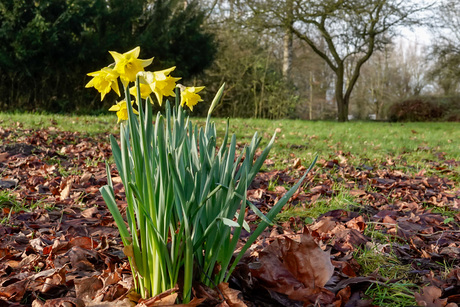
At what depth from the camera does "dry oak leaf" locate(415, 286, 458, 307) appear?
50.9 inches

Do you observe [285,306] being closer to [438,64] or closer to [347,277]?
[347,277]

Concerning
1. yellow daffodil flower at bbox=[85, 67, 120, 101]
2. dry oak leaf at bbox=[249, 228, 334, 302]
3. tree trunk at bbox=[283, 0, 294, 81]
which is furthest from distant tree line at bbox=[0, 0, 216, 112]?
dry oak leaf at bbox=[249, 228, 334, 302]

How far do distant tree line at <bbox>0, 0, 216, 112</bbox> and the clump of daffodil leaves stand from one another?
9413 mm

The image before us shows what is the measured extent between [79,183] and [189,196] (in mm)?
2029

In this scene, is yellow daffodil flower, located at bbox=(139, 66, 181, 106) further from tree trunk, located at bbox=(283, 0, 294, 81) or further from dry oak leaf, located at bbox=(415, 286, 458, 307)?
tree trunk, located at bbox=(283, 0, 294, 81)

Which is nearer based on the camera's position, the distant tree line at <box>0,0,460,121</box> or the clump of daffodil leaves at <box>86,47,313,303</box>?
the clump of daffodil leaves at <box>86,47,313,303</box>

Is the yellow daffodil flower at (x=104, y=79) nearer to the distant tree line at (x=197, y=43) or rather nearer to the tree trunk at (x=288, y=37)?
the distant tree line at (x=197, y=43)

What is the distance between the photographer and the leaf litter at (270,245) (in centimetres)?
132

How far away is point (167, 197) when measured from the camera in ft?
3.81

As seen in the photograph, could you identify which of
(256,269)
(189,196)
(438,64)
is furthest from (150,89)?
(438,64)

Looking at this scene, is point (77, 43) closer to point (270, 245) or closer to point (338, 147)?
point (338, 147)

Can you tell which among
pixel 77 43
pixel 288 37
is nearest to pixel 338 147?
pixel 77 43

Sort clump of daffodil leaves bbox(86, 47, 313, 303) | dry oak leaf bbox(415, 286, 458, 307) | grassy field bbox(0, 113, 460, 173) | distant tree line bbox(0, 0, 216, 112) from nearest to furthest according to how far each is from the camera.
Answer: clump of daffodil leaves bbox(86, 47, 313, 303)
dry oak leaf bbox(415, 286, 458, 307)
grassy field bbox(0, 113, 460, 173)
distant tree line bbox(0, 0, 216, 112)

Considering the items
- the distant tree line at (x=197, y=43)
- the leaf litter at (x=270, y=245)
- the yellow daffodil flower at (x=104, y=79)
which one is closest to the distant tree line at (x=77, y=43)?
the distant tree line at (x=197, y=43)
